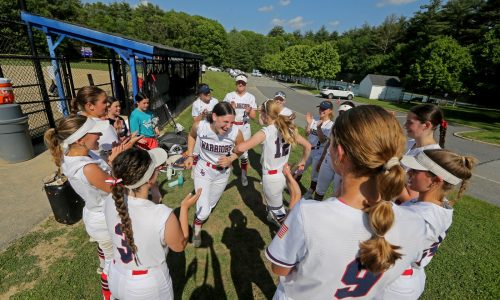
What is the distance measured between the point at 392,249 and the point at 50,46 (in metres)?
13.0

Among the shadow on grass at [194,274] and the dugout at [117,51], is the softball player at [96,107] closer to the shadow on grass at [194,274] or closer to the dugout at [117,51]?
the shadow on grass at [194,274]

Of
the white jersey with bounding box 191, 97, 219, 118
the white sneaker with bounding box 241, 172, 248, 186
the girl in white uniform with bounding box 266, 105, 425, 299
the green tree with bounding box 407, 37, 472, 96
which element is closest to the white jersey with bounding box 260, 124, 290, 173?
the girl in white uniform with bounding box 266, 105, 425, 299

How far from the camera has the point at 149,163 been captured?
6.54ft

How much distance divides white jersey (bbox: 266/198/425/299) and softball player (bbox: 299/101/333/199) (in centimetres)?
403

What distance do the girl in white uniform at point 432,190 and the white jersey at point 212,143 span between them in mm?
2648

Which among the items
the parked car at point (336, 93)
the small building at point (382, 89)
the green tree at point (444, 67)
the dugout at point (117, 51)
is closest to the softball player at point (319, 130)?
the dugout at point (117, 51)

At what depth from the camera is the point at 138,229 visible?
1910 mm

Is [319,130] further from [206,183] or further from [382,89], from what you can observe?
[382,89]

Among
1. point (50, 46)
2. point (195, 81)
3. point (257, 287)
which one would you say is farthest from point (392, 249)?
point (195, 81)

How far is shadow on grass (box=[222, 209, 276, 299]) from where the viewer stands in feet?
12.0

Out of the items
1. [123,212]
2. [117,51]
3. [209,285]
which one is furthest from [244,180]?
[117,51]

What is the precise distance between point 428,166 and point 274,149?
88.4 inches

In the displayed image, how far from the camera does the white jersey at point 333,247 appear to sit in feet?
4.13

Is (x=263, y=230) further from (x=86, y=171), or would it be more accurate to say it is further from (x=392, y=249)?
(x=392, y=249)
